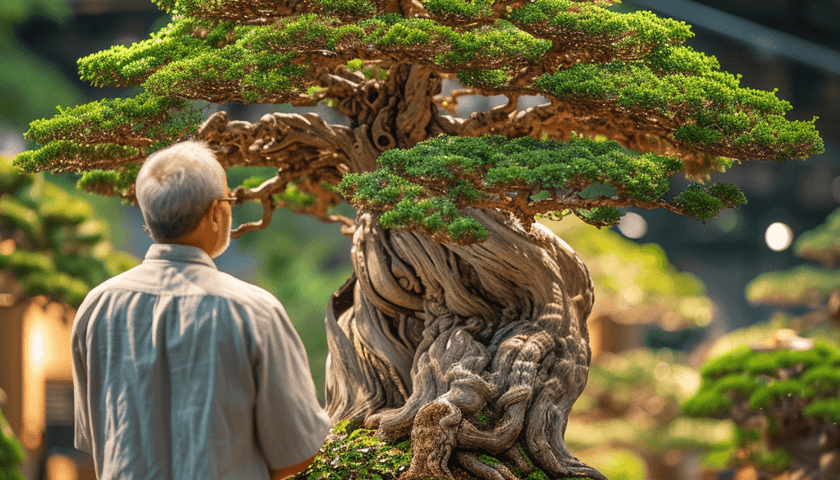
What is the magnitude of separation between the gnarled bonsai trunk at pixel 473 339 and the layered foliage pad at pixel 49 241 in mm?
2485

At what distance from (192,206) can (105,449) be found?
36cm

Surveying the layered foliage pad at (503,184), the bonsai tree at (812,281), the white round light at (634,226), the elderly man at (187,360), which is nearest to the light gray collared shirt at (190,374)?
the elderly man at (187,360)

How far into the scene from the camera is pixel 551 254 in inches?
90.8

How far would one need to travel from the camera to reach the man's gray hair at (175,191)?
3.41ft

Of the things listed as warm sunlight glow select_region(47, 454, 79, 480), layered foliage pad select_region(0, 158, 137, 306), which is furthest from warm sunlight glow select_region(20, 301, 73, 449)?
warm sunlight glow select_region(47, 454, 79, 480)

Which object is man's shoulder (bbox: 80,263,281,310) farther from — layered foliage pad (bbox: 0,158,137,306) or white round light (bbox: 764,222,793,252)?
white round light (bbox: 764,222,793,252)

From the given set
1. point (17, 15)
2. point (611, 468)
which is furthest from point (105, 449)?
point (17, 15)

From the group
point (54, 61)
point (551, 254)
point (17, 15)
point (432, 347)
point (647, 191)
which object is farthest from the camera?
point (54, 61)

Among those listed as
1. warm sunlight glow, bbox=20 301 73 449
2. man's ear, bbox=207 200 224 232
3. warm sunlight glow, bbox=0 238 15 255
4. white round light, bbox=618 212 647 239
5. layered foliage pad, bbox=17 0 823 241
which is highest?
layered foliage pad, bbox=17 0 823 241

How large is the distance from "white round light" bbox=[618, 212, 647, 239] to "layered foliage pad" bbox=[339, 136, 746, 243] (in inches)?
202

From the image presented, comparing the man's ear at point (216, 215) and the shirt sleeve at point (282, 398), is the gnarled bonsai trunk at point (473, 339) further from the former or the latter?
the man's ear at point (216, 215)

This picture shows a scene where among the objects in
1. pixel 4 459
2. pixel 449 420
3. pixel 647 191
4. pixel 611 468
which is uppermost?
pixel 647 191

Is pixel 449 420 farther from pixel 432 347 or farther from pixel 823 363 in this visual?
pixel 823 363

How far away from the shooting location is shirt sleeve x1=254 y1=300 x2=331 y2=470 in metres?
1.02
